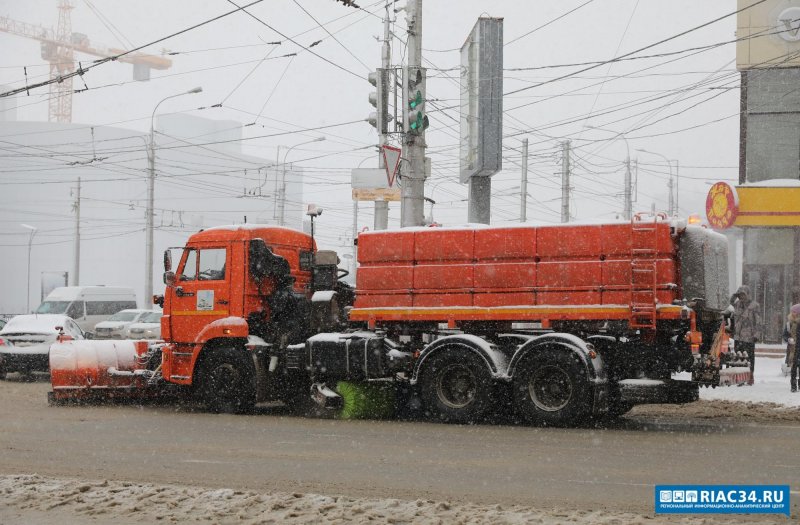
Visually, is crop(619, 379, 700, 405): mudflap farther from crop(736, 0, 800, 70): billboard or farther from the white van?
the white van

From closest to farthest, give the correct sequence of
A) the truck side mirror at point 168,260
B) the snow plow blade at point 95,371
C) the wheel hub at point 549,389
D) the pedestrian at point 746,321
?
the wheel hub at point 549,389
the truck side mirror at point 168,260
the snow plow blade at point 95,371
the pedestrian at point 746,321

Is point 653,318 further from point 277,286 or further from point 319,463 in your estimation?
point 277,286

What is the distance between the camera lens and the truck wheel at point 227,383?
1440cm

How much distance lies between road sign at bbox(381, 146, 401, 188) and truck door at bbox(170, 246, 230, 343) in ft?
15.4

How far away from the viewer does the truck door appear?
14.7 meters

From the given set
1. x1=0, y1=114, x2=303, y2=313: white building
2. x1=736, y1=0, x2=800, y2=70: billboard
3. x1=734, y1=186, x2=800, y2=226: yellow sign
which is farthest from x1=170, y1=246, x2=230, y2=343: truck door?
x1=0, y1=114, x2=303, y2=313: white building

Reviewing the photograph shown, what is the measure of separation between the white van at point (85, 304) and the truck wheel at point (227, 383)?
24.6 meters

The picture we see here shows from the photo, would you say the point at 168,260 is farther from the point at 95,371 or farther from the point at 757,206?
the point at 757,206

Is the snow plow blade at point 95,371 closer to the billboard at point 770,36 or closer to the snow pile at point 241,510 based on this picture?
the snow pile at point 241,510

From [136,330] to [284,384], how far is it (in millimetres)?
20624

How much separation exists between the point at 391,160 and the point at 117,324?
19.9 meters

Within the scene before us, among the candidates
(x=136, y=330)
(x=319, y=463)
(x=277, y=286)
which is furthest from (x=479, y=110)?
(x=136, y=330)

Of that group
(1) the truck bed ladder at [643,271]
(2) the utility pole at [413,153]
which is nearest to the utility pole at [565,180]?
(2) the utility pole at [413,153]

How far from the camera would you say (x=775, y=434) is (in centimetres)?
1187
